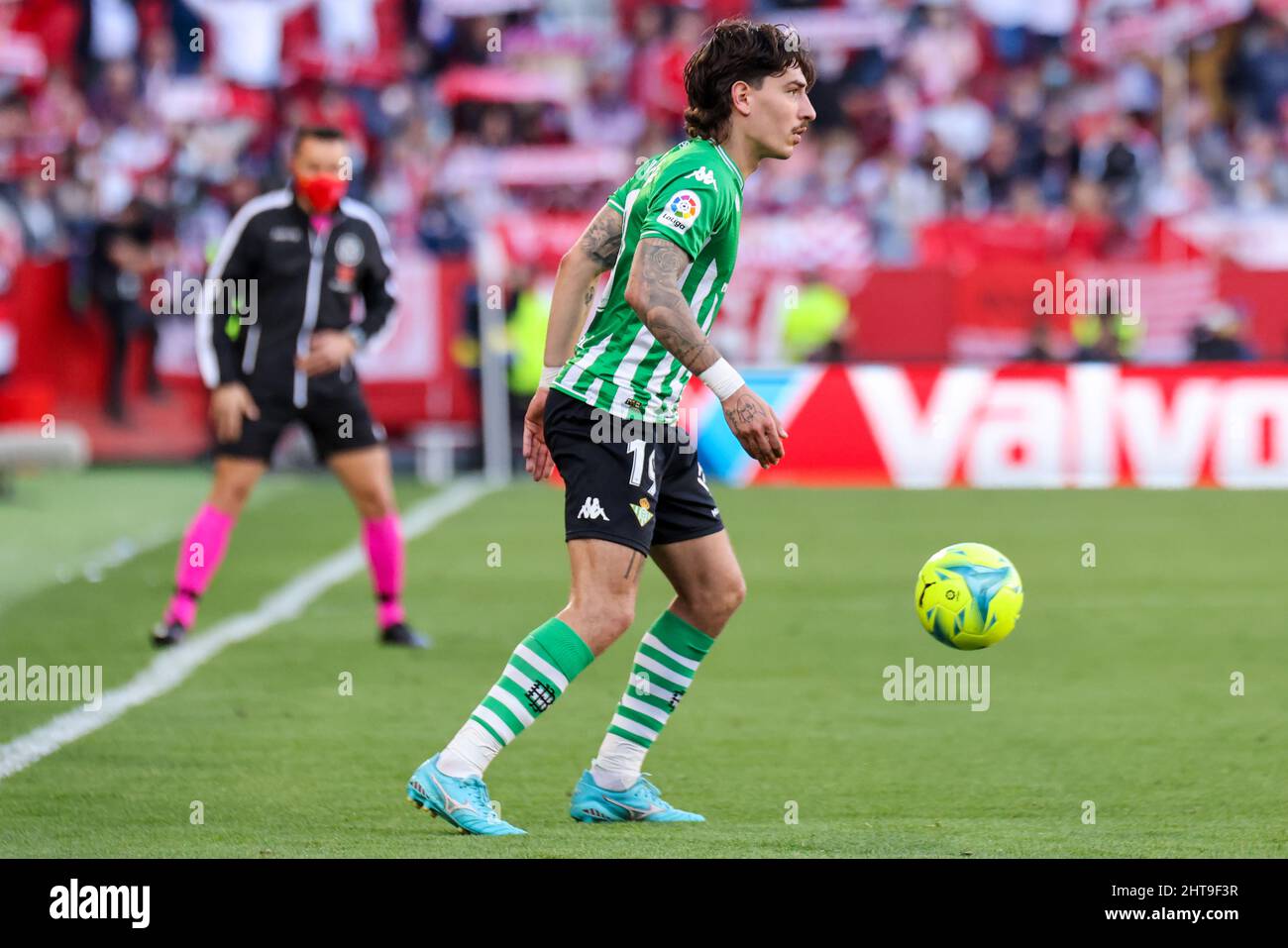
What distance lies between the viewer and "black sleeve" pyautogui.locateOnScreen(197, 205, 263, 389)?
9961 mm

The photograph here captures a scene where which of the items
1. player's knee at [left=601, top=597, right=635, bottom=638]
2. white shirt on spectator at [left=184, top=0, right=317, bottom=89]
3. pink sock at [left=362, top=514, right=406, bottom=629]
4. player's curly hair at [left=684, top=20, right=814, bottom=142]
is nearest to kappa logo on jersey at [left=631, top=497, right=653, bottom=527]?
player's knee at [left=601, top=597, right=635, bottom=638]

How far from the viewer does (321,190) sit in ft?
33.0

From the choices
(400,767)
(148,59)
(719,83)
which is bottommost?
(400,767)

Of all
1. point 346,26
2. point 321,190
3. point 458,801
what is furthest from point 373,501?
point 346,26

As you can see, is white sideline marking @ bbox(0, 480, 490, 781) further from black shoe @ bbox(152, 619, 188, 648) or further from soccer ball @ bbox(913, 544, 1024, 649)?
soccer ball @ bbox(913, 544, 1024, 649)

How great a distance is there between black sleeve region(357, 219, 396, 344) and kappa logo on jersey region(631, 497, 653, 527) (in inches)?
177

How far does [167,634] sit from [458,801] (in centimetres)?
431

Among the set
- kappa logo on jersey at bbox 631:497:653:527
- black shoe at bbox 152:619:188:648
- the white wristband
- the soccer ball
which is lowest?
black shoe at bbox 152:619:188:648

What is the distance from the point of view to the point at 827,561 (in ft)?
→ 42.0

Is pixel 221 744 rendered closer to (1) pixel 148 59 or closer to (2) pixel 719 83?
(2) pixel 719 83

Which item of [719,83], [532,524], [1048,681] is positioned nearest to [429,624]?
[1048,681]

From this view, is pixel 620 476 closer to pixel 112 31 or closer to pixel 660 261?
pixel 660 261

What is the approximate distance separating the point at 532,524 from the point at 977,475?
387 cm

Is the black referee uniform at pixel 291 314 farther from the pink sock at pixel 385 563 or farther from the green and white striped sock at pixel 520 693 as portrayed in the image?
the green and white striped sock at pixel 520 693
